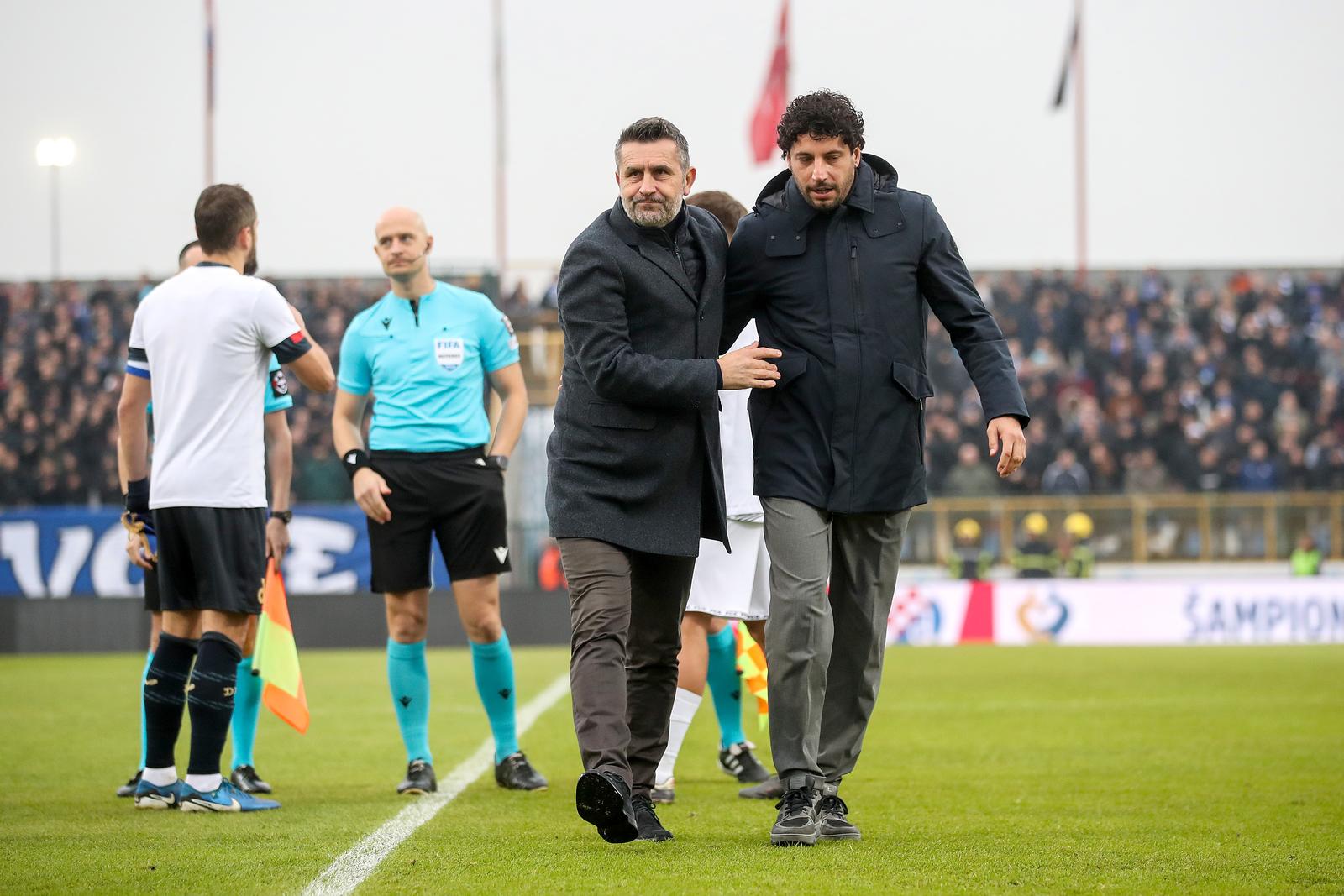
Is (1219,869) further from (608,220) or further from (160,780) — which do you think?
(160,780)

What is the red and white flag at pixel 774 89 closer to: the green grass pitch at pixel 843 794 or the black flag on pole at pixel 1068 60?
the black flag on pole at pixel 1068 60

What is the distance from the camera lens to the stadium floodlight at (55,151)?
2834cm

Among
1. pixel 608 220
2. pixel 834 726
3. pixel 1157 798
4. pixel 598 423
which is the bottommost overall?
pixel 1157 798

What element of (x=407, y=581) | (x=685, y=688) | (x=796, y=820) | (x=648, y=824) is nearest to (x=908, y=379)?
(x=796, y=820)

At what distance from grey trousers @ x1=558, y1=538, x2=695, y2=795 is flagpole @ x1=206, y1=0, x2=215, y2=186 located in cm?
2767

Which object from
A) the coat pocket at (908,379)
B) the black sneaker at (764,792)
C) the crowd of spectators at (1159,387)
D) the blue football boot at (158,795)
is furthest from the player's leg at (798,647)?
the crowd of spectators at (1159,387)

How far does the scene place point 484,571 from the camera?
21.8 ft

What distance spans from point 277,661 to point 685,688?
164 centimetres

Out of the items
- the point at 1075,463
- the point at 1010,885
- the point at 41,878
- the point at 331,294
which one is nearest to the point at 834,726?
the point at 1010,885

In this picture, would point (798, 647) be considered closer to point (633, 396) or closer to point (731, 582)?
point (633, 396)

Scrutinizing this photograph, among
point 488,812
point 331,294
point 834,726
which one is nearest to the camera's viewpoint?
point 834,726

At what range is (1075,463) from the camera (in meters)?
22.8

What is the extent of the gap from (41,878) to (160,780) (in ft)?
5.34

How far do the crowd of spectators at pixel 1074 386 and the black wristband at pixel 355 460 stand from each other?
577 inches
